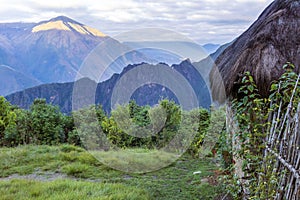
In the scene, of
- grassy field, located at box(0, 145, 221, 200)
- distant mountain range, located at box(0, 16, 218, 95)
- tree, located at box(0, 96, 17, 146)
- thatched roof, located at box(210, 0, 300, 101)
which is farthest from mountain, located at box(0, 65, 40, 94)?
thatched roof, located at box(210, 0, 300, 101)

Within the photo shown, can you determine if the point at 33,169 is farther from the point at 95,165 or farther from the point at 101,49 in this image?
the point at 101,49

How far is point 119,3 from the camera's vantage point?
5.80 metres

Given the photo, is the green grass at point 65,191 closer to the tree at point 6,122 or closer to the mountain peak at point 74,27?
the mountain peak at point 74,27

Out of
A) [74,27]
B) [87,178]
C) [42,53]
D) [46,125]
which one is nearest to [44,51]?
[42,53]

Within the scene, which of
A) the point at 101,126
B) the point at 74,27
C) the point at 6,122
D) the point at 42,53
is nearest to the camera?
the point at 6,122

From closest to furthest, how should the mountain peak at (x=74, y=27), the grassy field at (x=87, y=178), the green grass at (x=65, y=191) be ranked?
the green grass at (x=65, y=191) → the grassy field at (x=87, y=178) → the mountain peak at (x=74, y=27)

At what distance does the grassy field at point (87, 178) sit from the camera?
2936mm

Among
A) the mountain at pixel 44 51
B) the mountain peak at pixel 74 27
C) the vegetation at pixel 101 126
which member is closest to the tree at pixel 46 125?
the vegetation at pixel 101 126

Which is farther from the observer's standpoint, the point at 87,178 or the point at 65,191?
the point at 87,178

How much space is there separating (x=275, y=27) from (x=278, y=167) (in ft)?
4.37

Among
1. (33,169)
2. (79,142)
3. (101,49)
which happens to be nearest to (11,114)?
(79,142)

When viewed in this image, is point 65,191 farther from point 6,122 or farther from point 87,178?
point 6,122

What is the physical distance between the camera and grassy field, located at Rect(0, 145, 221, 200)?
2.94 meters

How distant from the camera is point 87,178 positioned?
3779mm
